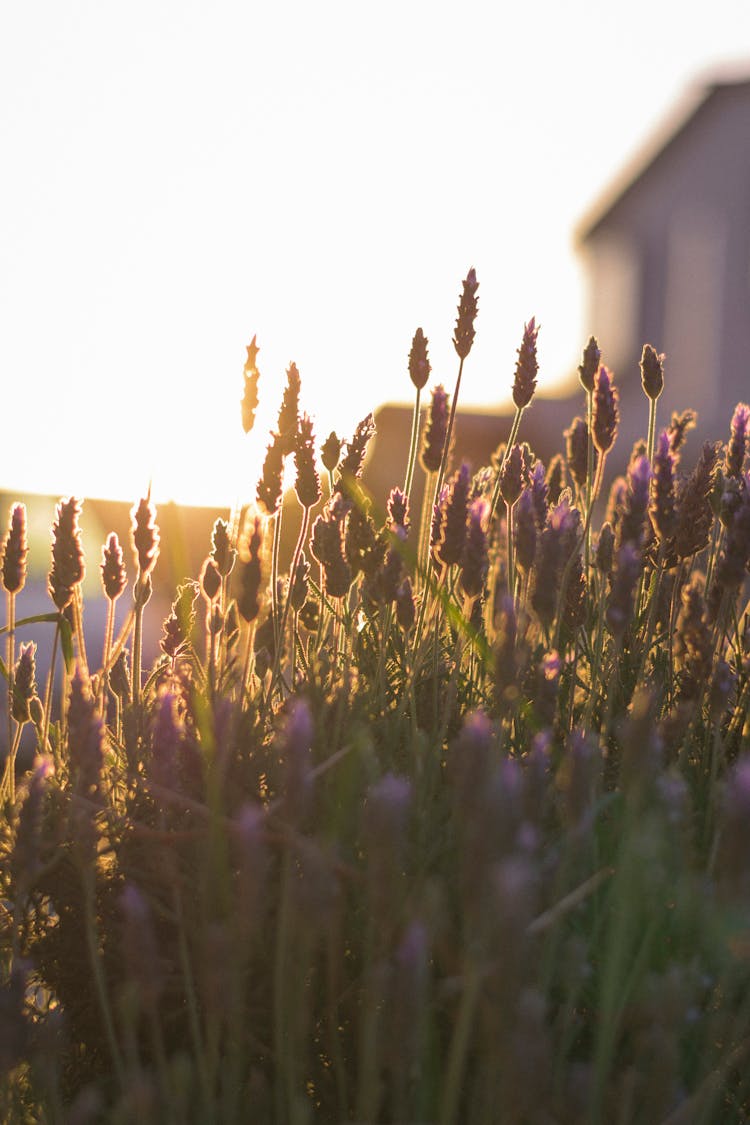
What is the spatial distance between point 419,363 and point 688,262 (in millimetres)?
15816

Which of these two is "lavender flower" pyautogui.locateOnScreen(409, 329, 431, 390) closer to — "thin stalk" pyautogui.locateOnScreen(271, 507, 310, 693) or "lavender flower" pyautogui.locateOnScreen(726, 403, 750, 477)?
"thin stalk" pyautogui.locateOnScreen(271, 507, 310, 693)

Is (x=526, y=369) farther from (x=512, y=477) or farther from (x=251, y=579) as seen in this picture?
(x=251, y=579)

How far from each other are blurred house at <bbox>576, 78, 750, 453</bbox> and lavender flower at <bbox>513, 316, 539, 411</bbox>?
13.2 m

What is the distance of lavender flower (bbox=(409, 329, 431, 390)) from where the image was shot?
221cm

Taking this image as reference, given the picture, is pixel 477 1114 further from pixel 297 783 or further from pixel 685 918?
pixel 297 783

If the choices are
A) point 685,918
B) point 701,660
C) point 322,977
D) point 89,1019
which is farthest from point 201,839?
→ point 701,660

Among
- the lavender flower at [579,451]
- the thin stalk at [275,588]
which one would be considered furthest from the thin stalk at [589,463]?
the thin stalk at [275,588]

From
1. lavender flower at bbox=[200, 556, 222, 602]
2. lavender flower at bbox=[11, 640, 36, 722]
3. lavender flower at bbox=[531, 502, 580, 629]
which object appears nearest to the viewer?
lavender flower at bbox=[531, 502, 580, 629]

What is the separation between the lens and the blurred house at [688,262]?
15.9m

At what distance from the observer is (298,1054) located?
1247mm

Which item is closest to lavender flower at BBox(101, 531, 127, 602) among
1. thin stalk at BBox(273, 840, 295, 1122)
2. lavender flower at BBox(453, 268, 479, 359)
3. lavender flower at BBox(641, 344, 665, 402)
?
lavender flower at BBox(453, 268, 479, 359)

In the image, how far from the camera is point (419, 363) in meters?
2.21

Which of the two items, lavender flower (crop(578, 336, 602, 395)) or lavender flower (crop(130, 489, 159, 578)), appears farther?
lavender flower (crop(578, 336, 602, 395))

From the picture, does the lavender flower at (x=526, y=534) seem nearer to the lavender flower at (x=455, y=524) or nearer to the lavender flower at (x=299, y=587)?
the lavender flower at (x=455, y=524)
